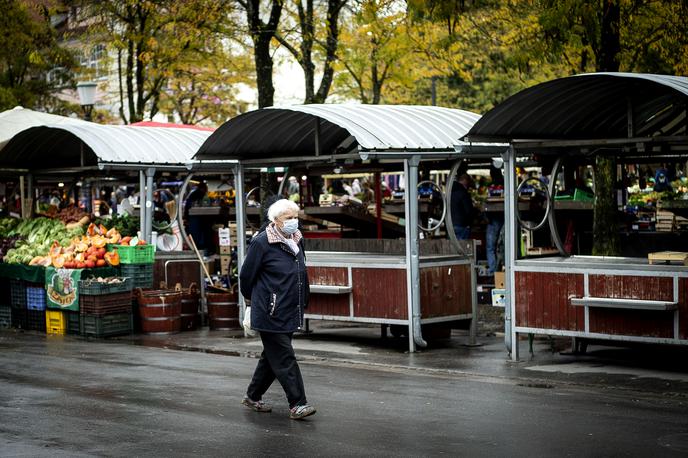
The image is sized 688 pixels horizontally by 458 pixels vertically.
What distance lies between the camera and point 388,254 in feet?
52.3

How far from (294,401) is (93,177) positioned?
42.2 ft

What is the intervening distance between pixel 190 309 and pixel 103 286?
1508 millimetres

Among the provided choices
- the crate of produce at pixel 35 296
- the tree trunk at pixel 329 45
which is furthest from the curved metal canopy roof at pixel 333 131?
the tree trunk at pixel 329 45

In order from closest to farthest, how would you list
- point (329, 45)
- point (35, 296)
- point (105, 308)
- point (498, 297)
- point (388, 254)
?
point (498, 297) < point (388, 254) < point (105, 308) < point (35, 296) < point (329, 45)

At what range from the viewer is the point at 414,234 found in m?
14.2

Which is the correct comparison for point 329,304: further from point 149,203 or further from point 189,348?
point 149,203

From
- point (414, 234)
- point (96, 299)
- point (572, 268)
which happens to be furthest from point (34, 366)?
point (572, 268)

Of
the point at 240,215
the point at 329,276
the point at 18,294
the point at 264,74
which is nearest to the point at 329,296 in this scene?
the point at 329,276

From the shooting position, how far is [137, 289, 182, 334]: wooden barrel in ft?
55.8

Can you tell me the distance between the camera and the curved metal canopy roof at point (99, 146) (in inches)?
719

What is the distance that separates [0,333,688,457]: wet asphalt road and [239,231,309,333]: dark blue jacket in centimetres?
83

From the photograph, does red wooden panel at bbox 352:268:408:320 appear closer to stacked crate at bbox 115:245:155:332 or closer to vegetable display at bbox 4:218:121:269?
stacked crate at bbox 115:245:155:332

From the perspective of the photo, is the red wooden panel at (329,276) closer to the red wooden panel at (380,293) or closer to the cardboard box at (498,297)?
the red wooden panel at (380,293)

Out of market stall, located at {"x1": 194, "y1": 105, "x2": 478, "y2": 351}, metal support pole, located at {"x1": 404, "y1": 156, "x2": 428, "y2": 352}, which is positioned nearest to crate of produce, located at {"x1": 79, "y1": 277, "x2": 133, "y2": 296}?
market stall, located at {"x1": 194, "y1": 105, "x2": 478, "y2": 351}
